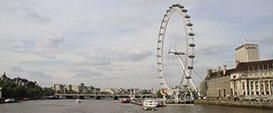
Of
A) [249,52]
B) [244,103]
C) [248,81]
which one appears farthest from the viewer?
[249,52]

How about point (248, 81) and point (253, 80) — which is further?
point (248, 81)

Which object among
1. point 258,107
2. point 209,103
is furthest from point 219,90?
point 258,107

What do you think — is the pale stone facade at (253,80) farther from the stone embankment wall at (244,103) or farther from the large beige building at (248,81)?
the stone embankment wall at (244,103)

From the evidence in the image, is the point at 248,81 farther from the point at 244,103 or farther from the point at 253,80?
the point at 244,103

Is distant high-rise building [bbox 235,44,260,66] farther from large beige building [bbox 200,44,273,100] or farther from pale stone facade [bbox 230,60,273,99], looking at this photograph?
pale stone facade [bbox 230,60,273,99]

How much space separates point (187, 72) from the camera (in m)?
68.4

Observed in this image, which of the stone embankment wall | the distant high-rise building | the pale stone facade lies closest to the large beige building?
the pale stone facade

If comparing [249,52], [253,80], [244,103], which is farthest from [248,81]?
[249,52]

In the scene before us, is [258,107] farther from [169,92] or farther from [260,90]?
[169,92]

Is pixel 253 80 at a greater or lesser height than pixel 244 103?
greater

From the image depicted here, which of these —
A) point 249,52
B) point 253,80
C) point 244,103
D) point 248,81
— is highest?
point 249,52

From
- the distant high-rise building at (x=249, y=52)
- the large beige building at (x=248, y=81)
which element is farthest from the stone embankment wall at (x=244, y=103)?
the distant high-rise building at (x=249, y=52)

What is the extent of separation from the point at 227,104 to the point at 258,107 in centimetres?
1234

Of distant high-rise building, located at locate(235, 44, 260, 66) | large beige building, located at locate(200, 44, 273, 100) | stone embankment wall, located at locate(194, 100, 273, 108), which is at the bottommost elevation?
stone embankment wall, located at locate(194, 100, 273, 108)
